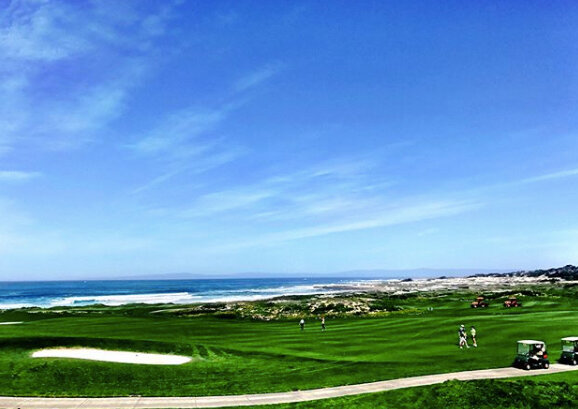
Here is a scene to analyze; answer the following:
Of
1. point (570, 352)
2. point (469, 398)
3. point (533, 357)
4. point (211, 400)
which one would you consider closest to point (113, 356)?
point (211, 400)

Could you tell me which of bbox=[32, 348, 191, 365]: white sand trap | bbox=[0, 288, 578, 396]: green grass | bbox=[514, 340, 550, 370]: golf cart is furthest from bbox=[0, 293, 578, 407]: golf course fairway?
bbox=[514, 340, 550, 370]: golf cart

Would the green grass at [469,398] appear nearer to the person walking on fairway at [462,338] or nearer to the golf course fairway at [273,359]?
the golf course fairway at [273,359]

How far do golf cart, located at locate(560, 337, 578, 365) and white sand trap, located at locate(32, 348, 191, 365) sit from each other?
26.1 m

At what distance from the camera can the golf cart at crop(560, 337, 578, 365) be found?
29156 mm

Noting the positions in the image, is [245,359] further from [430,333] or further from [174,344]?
[430,333]

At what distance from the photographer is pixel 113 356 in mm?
32469

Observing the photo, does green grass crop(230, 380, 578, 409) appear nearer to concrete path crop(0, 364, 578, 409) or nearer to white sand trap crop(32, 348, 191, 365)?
concrete path crop(0, 364, 578, 409)

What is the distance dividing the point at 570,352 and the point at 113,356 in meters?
31.8

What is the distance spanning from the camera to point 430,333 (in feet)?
140

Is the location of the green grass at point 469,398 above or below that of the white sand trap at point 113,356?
below

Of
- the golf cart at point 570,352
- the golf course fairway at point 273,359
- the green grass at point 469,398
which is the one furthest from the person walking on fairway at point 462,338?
the green grass at point 469,398

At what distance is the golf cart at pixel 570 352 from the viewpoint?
2916 centimetres

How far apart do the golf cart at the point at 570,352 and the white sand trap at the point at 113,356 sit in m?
26.1

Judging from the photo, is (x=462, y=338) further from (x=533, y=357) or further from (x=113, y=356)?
(x=113, y=356)
